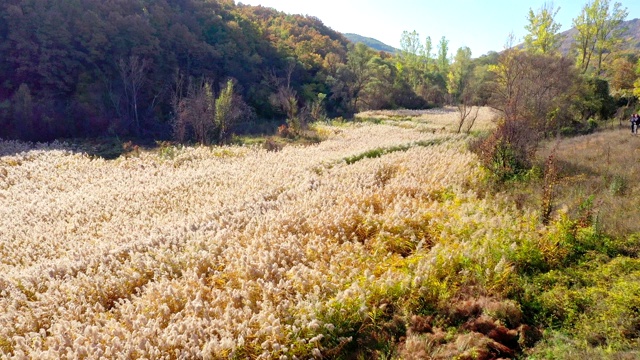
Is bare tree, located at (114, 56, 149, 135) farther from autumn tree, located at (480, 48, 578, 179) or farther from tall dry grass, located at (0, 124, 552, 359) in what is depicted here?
autumn tree, located at (480, 48, 578, 179)

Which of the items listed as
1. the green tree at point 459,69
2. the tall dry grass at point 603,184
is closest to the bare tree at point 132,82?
the tall dry grass at point 603,184

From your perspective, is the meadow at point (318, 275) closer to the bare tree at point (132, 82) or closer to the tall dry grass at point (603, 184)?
Result: the tall dry grass at point (603, 184)

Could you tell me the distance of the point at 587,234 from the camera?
6160mm

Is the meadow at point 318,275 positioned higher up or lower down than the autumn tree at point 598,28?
lower down

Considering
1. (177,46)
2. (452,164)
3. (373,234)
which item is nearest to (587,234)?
A: (373,234)

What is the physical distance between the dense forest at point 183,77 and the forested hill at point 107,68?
85 mm

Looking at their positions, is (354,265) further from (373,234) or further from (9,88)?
(9,88)

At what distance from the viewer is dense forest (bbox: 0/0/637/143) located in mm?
24891

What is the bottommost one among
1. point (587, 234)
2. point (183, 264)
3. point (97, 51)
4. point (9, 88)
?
point (183, 264)

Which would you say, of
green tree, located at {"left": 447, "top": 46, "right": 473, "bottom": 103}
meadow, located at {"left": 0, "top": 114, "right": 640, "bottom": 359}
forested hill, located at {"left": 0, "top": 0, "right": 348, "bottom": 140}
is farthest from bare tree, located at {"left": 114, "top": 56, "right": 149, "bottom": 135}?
green tree, located at {"left": 447, "top": 46, "right": 473, "bottom": 103}

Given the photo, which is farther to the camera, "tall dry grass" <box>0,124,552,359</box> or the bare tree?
the bare tree

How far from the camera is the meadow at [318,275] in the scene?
430 cm

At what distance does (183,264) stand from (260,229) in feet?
4.84

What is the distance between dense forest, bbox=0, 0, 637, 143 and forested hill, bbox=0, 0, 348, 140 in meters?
0.09
